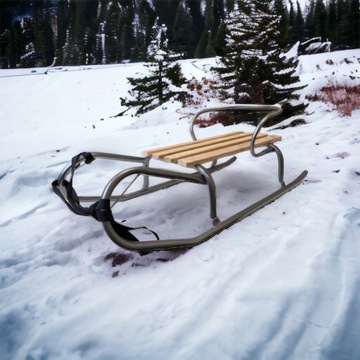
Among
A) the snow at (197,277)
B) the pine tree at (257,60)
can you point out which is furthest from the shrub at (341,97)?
the snow at (197,277)

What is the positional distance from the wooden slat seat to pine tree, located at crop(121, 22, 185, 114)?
27.9 ft

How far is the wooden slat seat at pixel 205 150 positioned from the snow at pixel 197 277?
43 centimetres

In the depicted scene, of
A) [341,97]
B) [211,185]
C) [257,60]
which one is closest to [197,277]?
[211,185]

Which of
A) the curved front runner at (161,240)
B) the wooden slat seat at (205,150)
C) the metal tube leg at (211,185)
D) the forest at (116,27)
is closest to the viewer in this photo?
the curved front runner at (161,240)

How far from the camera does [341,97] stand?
611 cm

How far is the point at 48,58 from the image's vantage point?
2727 cm

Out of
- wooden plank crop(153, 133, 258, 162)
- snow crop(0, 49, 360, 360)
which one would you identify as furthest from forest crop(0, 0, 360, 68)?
snow crop(0, 49, 360, 360)

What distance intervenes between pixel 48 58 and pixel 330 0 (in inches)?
928

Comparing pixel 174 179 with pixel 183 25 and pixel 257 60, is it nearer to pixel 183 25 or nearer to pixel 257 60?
pixel 257 60

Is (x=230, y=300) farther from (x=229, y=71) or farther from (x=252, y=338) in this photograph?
(x=229, y=71)

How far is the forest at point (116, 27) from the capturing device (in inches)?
891

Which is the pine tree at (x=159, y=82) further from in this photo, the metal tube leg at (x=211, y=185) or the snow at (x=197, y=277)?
the metal tube leg at (x=211, y=185)

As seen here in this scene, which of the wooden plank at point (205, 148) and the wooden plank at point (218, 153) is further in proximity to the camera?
the wooden plank at point (205, 148)

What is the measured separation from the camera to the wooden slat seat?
2.13m
